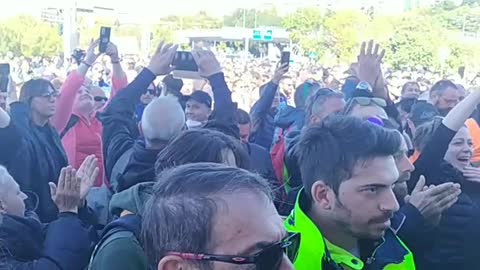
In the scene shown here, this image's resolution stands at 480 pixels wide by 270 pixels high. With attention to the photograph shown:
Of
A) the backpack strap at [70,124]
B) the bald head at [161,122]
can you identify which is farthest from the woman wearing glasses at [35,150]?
the bald head at [161,122]

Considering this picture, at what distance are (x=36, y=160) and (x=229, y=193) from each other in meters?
3.00

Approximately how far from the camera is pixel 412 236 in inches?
117

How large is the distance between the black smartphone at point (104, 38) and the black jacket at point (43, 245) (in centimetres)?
373

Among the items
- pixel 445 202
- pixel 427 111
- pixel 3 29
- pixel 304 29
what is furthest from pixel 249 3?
pixel 445 202

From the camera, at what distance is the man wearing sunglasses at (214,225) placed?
1.58m

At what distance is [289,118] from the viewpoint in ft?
20.5

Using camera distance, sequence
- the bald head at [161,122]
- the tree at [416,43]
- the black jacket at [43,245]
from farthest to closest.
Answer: the tree at [416,43] < the bald head at [161,122] < the black jacket at [43,245]

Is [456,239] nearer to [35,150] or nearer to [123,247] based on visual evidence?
[123,247]

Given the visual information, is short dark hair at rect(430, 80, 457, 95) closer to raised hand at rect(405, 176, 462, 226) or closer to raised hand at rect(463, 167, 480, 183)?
raised hand at rect(463, 167, 480, 183)

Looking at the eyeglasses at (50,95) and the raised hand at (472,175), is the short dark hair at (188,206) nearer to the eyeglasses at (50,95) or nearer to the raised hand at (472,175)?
the raised hand at (472,175)

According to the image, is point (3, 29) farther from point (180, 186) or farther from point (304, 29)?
point (180, 186)

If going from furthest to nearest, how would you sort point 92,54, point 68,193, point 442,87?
point 442,87 < point 92,54 < point 68,193

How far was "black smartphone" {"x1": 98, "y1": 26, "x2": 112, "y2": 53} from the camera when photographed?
653cm

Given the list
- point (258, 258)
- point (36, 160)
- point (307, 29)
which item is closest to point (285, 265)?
point (258, 258)
